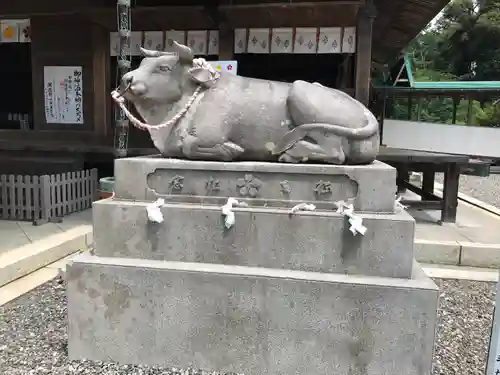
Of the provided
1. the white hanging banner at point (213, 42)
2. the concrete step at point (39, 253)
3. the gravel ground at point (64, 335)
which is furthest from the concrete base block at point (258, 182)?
the white hanging banner at point (213, 42)

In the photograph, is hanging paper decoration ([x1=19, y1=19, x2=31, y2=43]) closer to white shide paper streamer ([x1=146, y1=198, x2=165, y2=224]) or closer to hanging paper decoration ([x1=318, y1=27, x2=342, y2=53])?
hanging paper decoration ([x1=318, y1=27, x2=342, y2=53])

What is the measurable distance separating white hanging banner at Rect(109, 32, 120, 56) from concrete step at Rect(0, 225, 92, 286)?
14.7ft

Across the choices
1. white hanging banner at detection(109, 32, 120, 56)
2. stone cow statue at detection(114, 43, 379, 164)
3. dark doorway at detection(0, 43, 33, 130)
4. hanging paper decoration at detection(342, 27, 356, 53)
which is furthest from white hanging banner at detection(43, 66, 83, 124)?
stone cow statue at detection(114, 43, 379, 164)

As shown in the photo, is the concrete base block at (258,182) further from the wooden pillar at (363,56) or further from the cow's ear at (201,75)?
the wooden pillar at (363,56)

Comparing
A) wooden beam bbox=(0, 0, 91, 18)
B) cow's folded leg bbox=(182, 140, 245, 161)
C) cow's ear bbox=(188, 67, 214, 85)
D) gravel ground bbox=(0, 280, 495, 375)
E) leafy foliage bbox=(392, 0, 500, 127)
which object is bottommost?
gravel ground bbox=(0, 280, 495, 375)

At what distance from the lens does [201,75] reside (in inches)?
126

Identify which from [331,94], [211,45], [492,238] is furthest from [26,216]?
[492,238]

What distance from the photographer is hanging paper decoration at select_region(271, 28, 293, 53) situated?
335 inches

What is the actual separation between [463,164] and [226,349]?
6.03m

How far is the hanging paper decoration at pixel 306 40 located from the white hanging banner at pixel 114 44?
11.8ft

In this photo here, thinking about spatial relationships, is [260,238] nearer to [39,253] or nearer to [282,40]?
[39,253]

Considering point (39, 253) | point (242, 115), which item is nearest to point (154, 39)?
point (39, 253)

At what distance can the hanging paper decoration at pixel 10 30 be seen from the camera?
9.55 meters

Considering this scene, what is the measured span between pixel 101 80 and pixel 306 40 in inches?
169
